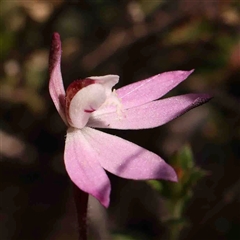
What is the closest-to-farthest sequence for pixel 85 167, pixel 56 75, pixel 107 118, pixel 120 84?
pixel 85 167, pixel 56 75, pixel 107 118, pixel 120 84

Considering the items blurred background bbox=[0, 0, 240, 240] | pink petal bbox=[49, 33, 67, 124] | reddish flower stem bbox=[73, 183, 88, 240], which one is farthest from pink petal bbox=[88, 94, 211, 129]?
blurred background bbox=[0, 0, 240, 240]

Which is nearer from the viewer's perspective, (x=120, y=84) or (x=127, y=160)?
(x=127, y=160)

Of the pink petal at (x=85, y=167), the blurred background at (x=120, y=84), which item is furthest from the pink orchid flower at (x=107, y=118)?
the blurred background at (x=120, y=84)

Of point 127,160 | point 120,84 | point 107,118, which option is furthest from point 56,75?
point 120,84

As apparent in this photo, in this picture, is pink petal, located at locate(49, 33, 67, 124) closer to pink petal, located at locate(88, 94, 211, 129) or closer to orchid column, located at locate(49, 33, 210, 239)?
orchid column, located at locate(49, 33, 210, 239)

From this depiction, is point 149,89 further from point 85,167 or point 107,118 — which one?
point 85,167

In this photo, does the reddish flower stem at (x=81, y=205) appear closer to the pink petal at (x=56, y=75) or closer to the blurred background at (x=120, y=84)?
the pink petal at (x=56, y=75)

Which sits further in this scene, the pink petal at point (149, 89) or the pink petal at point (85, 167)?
the pink petal at point (149, 89)
